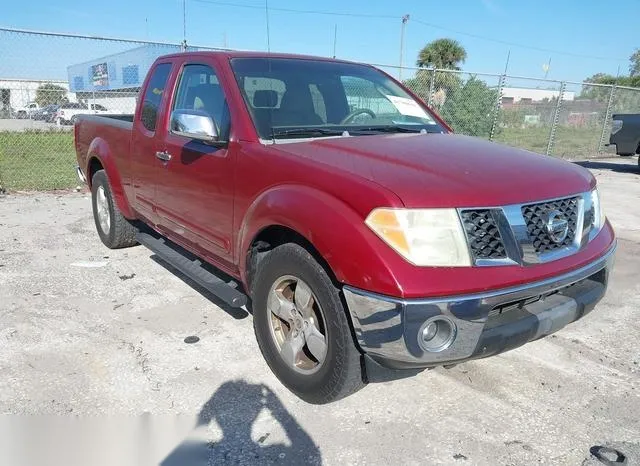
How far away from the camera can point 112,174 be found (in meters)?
4.98

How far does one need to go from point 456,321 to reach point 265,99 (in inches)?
74.1

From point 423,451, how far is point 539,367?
119 centimetres

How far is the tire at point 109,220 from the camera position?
17.1ft

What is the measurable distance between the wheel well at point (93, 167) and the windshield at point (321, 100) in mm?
2649

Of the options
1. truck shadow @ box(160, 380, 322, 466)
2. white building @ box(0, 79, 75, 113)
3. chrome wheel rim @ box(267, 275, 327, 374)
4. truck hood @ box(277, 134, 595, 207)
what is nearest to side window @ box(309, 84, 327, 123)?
truck hood @ box(277, 134, 595, 207)

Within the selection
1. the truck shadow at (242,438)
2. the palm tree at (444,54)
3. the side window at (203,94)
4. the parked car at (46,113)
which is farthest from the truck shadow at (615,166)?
the palm tree at (444,54)

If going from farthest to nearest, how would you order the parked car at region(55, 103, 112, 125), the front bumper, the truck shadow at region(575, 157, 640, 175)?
the parked car at region(55, 103, 112, 125) < the truck shadow at region(575, 157, 640, 175) < the front bumper

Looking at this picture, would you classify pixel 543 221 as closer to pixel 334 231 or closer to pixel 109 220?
pixel 334 231

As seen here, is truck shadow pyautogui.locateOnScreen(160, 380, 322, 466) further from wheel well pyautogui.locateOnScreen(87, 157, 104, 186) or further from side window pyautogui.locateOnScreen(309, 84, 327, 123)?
wheel well pyautogui.locateOnScreen(87, 157, 104, 186)

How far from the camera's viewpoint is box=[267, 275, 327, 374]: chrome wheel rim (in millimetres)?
2646

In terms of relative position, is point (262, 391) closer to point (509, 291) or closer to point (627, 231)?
point (509, 291)

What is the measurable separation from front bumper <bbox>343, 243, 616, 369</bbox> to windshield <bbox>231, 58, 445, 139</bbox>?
53.6 inches

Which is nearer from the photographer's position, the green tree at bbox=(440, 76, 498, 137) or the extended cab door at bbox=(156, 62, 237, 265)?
the extended cab door at bbox=(156, 62, 237, 265)

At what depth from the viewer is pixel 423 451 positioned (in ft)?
8.05
